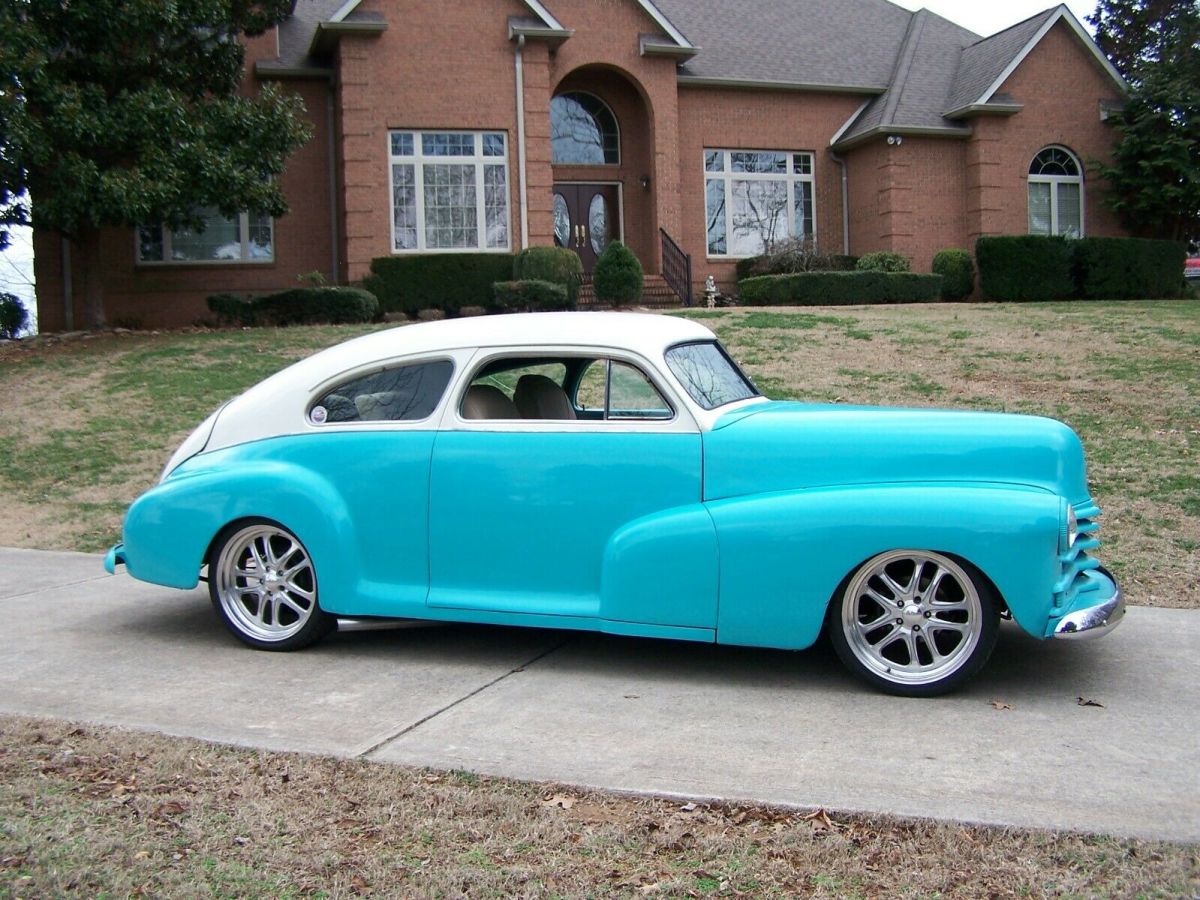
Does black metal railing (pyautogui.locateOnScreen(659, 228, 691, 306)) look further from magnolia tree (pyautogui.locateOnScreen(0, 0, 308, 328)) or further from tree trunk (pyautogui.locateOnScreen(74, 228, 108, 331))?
tree trunk (pyautogui.locateOnScreen(74, 228, 108, 331))

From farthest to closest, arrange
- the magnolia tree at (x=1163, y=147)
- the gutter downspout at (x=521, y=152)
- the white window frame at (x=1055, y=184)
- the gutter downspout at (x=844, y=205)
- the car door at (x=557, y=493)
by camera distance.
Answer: the gutter downspout at (x=844, y=205)
the white window frame at (x=1055, y=184)
the magnolia tree at (x=1163, y=147)
the gutter downspout at (x=521, y=152)
the car door at (x=557, y=493)

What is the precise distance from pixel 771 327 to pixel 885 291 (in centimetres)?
608

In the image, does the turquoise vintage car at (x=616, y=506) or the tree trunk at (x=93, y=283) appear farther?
the tree trunk at (x=93, y=283)

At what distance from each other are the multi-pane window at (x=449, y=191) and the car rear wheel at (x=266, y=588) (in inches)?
650

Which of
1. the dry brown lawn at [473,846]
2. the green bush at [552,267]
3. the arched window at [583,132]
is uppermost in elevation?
the arched window at [583,132]

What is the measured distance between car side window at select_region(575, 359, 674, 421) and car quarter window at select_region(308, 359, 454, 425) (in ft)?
2.49

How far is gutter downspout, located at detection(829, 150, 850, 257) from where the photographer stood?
2575 centimetres

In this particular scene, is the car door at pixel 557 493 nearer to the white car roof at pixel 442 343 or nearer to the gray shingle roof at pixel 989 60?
the white car roof at pixel 442 343

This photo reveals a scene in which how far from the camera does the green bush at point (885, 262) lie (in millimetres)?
23328

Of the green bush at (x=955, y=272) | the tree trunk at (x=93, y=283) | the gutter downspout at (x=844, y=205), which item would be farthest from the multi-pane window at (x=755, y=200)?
the tree trunk at (x=93, y=283)

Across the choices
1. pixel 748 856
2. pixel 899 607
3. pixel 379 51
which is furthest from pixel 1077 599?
pixel 379 51

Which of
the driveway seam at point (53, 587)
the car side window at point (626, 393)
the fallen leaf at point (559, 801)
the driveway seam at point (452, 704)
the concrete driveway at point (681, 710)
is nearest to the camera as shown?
the fallen leaf at point (559, 801)

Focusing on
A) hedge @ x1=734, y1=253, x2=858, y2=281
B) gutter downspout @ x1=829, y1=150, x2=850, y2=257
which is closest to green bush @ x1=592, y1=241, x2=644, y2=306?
hedge @ x1=734, y1=253, x2=858, y2=281

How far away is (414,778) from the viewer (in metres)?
3.96
